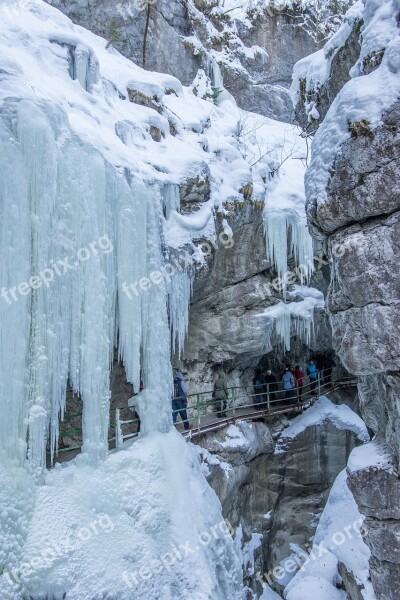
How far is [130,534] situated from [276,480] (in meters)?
6.46

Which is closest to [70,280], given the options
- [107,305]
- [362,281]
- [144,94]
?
[107,305]

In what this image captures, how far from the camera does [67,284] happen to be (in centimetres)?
718

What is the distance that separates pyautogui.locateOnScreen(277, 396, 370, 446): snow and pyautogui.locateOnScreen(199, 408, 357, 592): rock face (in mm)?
125

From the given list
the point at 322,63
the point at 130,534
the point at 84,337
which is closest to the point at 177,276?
the point at 84,337

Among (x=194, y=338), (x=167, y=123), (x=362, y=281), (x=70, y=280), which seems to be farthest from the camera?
(x=194, y=338)

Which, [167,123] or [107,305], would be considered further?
[167,123]

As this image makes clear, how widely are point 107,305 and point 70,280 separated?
787mm

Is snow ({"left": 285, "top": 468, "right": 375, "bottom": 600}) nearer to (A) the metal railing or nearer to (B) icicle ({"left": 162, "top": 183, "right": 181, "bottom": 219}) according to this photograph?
(A) the metal railing

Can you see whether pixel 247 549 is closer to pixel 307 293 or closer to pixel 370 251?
pixel 307 293

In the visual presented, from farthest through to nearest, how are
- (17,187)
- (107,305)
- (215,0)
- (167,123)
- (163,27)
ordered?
(215,0), (163,27), (167,123), (107,305), (17,187)

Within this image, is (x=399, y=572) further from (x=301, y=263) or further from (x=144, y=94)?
(x=144, y=94)

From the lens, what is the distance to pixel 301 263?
12.5 m

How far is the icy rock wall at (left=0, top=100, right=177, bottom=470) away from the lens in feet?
21.3

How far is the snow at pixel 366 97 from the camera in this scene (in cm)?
599
